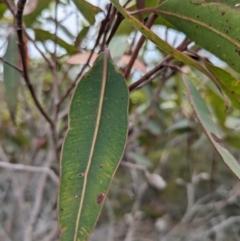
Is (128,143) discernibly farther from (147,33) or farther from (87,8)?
(147,33)

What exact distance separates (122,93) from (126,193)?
54.3 inches

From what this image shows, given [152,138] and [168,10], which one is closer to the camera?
[168,10]

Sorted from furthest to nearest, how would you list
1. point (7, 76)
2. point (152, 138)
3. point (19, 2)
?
point (152, 138), point (7, 76), point (19, 2)

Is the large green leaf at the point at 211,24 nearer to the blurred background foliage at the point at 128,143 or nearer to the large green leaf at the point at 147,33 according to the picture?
the large green leaf at the point at 147,33

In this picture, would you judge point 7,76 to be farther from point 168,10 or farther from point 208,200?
point 208,200

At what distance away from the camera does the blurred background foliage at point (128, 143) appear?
874 mm

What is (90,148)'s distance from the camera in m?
0.47

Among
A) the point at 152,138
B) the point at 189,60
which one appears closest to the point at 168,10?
the point at 189,60

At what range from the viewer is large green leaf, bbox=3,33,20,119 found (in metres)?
0.71

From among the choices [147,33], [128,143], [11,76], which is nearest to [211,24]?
[147,33]

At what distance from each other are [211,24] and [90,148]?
0.67ft

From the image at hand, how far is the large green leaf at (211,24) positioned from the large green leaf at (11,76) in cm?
33

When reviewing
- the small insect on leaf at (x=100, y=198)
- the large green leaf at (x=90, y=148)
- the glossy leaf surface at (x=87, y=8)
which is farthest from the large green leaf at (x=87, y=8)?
the small insect on leaf at (x=100, y=198)

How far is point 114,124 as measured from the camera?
48cm
